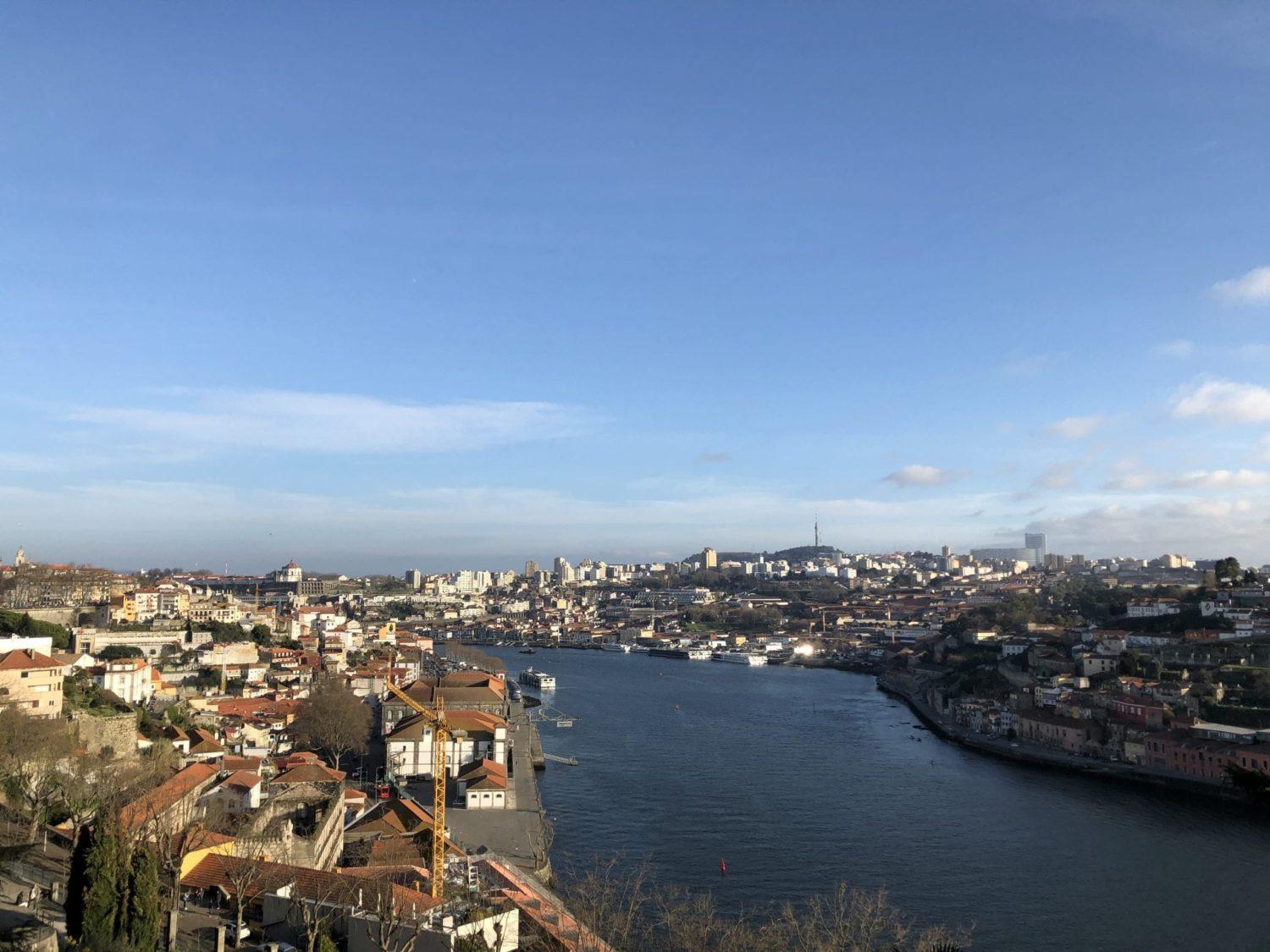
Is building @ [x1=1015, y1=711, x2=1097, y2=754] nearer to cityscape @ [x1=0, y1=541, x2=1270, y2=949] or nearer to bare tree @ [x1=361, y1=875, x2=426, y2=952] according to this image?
cityscape @ [x1=0, y1=541, x2=1270, y2=949]

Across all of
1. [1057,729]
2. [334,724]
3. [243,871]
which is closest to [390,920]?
[243,871]

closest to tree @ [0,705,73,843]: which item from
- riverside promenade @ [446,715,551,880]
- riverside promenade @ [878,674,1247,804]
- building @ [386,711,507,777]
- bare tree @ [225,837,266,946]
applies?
bare tree @ [225,837,266,946]

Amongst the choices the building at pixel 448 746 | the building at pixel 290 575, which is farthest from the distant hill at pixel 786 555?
the building at pixel 448 746

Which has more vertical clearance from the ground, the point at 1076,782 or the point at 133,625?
the point at 133,625

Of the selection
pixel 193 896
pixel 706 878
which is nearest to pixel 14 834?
pixel 193 896

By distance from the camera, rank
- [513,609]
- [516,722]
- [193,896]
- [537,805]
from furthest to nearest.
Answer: [513,609], [516,722], [537,805], [193,896]

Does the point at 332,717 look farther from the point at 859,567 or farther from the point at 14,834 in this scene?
the point at 859,567
